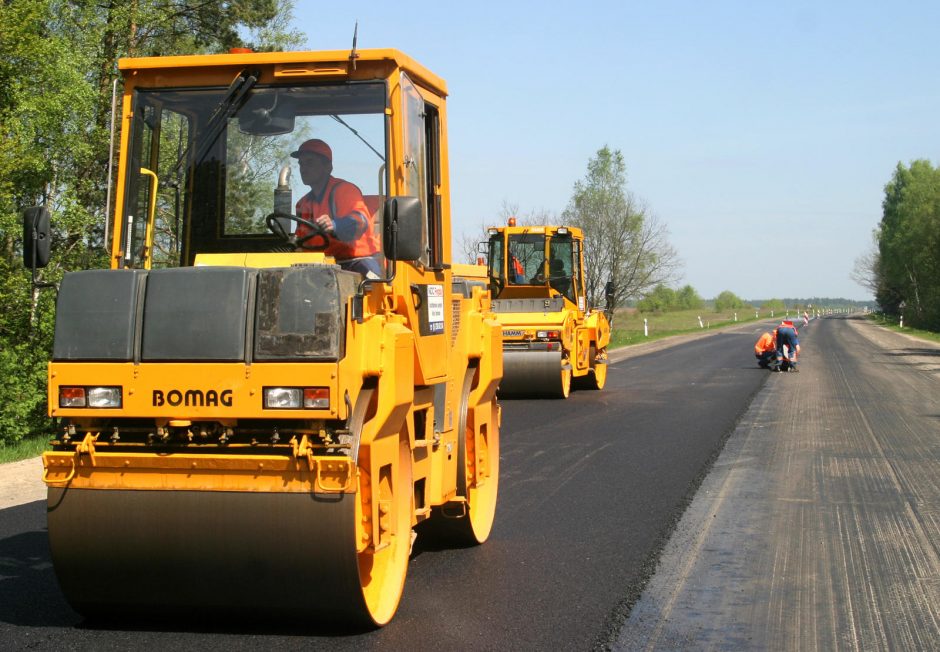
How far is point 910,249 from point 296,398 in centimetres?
8641

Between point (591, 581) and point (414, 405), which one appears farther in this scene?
point (591, 581)

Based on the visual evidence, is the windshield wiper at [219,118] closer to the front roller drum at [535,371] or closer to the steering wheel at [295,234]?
the steering wheel at [295,234]

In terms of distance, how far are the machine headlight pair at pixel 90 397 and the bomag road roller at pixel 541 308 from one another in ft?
45.7

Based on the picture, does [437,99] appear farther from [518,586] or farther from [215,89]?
[518,586]

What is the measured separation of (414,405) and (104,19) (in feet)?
58.5

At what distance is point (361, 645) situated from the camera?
4.93m

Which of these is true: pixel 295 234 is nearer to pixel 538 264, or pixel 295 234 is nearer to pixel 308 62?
pixel 308 62

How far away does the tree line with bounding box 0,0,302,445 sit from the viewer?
53.3 feet

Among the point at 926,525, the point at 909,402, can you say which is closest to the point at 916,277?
the point at 909,402

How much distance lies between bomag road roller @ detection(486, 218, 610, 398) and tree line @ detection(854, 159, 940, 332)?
171 feet

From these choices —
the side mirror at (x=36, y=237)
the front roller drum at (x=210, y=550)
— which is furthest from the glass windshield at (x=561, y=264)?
the front roller drum at (x=210, y=550)

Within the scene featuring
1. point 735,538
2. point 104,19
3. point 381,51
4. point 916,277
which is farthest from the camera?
point 916,277

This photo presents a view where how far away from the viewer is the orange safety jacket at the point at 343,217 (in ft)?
18.3

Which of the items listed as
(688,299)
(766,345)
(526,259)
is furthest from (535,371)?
(688,299)
